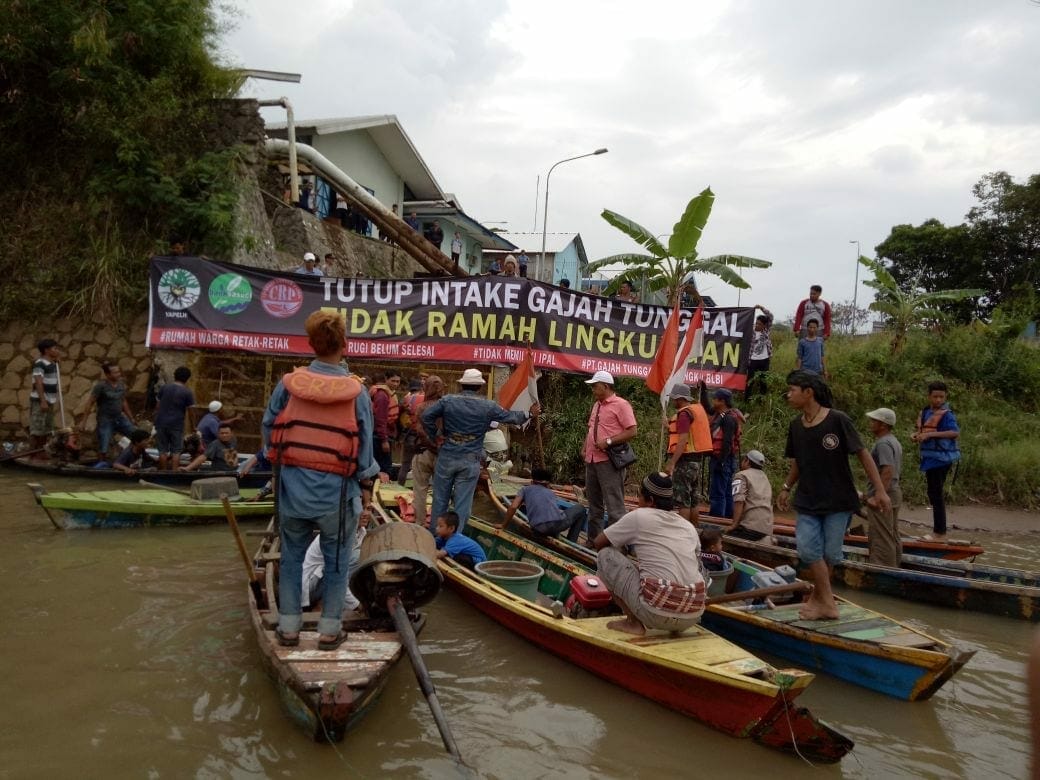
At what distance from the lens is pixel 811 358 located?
Result: 1231 cm

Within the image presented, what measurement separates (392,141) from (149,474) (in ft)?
49.7

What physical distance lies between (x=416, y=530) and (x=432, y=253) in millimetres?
14091

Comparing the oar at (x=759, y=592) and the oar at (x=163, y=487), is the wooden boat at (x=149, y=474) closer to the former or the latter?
the oar at (x=163, y=487)

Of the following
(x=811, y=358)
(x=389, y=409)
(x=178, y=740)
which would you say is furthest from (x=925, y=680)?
(x=811, y=358)

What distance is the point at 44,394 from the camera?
1120cm

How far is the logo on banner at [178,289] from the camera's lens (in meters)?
11.8

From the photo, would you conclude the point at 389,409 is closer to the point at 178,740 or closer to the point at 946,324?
the point at 178,740

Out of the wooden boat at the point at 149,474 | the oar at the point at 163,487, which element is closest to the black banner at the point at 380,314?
the wooden boat at the point at 149,474

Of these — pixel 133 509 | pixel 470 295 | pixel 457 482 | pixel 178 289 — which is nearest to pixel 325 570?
pixel 457 482

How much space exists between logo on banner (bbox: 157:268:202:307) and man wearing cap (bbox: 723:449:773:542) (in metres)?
9.11

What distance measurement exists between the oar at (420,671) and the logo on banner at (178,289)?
9.02 metres

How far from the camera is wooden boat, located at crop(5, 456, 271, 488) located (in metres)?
9.96

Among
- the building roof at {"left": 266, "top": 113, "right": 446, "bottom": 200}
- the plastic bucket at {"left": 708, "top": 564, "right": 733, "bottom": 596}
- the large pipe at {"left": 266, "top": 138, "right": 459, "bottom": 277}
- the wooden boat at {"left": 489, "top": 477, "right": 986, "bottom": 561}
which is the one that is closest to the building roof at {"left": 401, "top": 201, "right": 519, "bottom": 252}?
the building roof at {"left": 266, "top": 113, "right": 446, "bottom": 200}

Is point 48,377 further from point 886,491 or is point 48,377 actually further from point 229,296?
point 886,491
